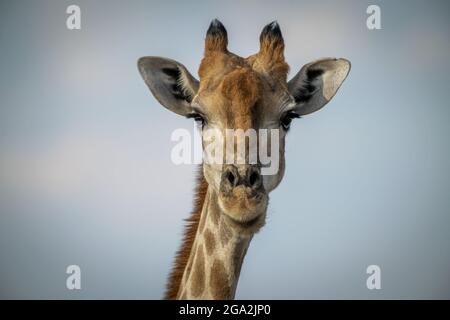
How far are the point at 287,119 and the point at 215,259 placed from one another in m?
2.21

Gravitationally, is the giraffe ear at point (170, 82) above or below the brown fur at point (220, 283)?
above

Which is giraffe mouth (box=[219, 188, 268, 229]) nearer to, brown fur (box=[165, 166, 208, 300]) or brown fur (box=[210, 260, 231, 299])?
brown fur (box=[210, 260, 231, 299])

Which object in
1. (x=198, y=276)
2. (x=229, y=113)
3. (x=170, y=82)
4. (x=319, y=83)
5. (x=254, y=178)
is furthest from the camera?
(x=319, y=83)

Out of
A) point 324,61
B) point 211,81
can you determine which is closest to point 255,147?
point 211,81

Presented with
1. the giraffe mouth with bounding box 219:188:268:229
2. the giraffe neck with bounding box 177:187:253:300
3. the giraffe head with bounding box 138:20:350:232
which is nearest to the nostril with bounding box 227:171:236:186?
the giraffe head with bounding box 138:20:350:232

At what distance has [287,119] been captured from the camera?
733 cm

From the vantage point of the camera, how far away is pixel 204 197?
863 cm

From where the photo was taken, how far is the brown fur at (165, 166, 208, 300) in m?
8.26

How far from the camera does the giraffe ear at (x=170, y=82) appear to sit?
25.6ft

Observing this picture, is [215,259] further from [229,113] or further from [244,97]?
[244,97]

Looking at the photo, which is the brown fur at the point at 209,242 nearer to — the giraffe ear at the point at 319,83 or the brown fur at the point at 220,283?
the brown fur at the point at 220,283

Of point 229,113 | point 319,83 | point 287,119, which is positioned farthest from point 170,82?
point 319,83

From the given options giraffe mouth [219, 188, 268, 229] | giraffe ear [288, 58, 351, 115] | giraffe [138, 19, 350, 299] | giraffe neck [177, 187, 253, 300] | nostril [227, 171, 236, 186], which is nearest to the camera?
giraffe mouth [219, 188, 268, 229]

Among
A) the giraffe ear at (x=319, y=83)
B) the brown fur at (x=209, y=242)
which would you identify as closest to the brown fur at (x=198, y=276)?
the brown fur at (x=209, y=242)
